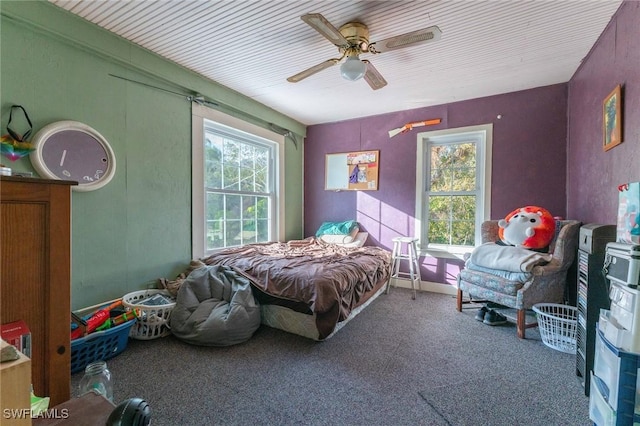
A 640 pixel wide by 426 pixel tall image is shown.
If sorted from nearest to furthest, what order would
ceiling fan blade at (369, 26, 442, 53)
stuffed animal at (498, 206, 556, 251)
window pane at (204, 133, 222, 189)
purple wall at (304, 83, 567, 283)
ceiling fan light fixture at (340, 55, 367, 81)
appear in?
ceiling fan blade at (369, 26, 442, 53), ceiling fan light fixture at (340, 55, 367, 81), stuffed animal at (498, 206, 556, 251), purple wall at (304, 83, 567, 283), window pane at (204, 133, 222, 189)

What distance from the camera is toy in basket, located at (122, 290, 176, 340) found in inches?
83.7

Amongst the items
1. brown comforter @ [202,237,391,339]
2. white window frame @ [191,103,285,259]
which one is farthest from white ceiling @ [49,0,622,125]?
brown comforter @ [202,237,391,339]

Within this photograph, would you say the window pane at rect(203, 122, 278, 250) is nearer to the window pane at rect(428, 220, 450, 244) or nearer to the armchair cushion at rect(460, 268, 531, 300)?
the window pane at rect(428, 220, 450, 244)

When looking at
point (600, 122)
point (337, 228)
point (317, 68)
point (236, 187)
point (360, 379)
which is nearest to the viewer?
point (360, 379)

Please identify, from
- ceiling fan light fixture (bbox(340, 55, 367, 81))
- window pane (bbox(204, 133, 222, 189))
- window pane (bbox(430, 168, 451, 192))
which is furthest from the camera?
window pane (bbox(430, 168, 451, 192))

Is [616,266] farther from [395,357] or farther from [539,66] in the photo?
[539,66]

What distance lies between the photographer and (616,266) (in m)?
1.21

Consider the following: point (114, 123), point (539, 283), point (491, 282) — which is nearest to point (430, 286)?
point (491, 282)

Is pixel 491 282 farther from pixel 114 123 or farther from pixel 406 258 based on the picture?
pixel 114 123

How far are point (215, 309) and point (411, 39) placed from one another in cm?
241

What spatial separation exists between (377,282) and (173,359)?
6.54 ft

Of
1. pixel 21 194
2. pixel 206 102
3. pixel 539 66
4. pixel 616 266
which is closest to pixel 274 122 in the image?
pixel 206 102

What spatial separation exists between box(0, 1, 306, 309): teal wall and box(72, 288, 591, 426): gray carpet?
740mm

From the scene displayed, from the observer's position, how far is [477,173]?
3424 millimetres
